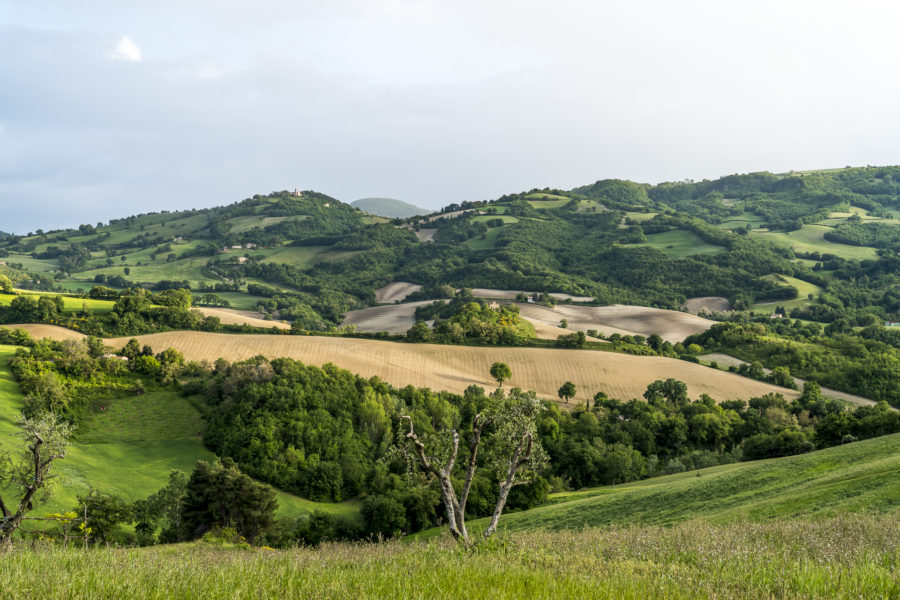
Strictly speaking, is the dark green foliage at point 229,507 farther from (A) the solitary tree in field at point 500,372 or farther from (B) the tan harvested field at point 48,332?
(B) the tan harvested field at point 48,332

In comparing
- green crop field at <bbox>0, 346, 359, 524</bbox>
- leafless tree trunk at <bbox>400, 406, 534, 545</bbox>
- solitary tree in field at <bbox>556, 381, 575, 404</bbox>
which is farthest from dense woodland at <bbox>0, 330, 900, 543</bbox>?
leafless tree trunk at <bbox>400, 406, 534, 545</bbox>

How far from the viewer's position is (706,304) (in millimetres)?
175375

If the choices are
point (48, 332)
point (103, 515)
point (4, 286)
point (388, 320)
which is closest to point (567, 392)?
point (103, 515)

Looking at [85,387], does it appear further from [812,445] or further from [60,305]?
[812,445]

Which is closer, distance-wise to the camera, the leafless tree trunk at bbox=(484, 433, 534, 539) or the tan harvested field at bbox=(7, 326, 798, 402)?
the leafless tree trunk at bbox=(484, 433, 534, 539)

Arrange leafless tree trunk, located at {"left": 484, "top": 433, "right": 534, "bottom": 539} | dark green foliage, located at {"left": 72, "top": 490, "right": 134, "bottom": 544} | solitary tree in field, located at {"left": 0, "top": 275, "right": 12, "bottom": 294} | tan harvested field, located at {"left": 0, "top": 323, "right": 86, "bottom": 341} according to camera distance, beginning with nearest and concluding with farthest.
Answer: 1. leafless tree trunk, located at {"left": 484, "top": 433, "right": 534, "bottom": 539}
2. dark green foliage, located at {"left": 72, "top": 490, "right": 134, "bottom": 544}
3. tan harvested field, located at {"left": 0, "top": 323, "right": 86, "bottom": 341}
4. solitary tree in field, located at {"left": 0, "top": 275, "right": 12, "bottom": 294}

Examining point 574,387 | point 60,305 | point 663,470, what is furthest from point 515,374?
point 60,305

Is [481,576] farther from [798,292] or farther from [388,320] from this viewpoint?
[798,292]

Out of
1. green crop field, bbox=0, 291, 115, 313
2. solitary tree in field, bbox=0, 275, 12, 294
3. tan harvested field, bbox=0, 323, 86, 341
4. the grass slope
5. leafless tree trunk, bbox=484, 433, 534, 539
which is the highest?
solitary tree in field, bbox=0, 275, 12, 294

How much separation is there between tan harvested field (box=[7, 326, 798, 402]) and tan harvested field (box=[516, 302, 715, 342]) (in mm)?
37673

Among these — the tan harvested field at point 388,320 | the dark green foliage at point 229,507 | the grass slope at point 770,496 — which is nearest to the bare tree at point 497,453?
the grass slope at point 770,496

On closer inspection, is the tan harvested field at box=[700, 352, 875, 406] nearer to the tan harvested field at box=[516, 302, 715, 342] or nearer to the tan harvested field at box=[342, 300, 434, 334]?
the tan harvested field at box=[516, 302, 715, 342]

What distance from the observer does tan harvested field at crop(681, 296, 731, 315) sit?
17012cm

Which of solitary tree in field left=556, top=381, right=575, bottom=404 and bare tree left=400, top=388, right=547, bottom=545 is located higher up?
bare tree left=400, top=388, right=547, bottom=545
